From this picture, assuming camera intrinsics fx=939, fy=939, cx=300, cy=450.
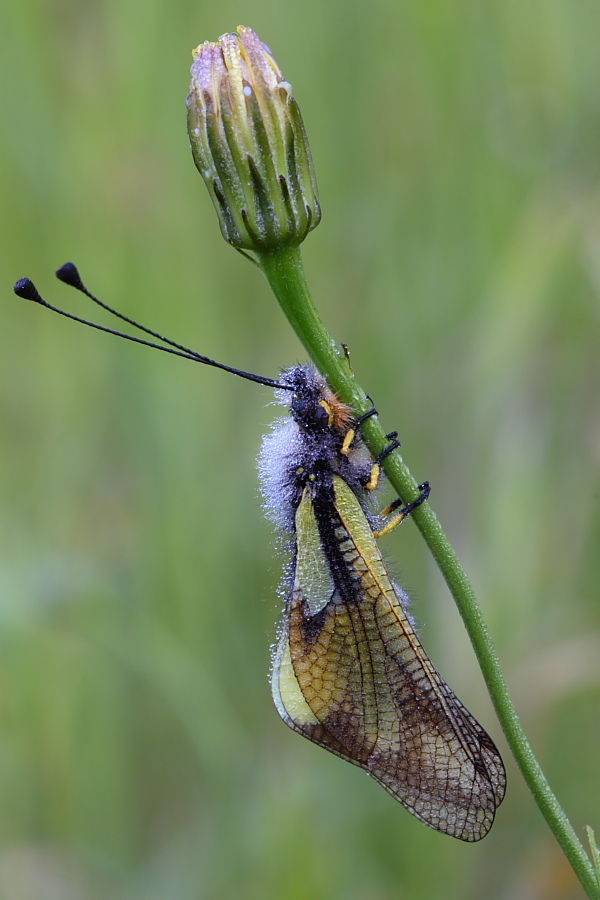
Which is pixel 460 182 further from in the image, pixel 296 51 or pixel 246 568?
pixel 246 568

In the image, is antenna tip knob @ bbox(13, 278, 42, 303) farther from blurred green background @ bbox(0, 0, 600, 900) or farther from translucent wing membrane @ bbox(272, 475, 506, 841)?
blurred green background @ bbox(0, 0, 600, 900)

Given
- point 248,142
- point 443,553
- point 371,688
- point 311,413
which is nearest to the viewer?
point 443,553

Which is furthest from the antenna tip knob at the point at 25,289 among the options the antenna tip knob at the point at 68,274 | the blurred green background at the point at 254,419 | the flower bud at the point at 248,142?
the blurred green background at the point at 254,419

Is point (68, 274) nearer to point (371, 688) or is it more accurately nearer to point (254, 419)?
point (371, 688)

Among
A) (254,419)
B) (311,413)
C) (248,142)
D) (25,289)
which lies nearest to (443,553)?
(248,142)

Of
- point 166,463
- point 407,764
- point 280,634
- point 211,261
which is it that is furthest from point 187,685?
point 211,261

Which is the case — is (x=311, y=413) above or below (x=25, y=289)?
below

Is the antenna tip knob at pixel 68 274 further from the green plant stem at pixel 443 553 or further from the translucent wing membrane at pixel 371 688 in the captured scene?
the translucent wing membrane at pixel 371 688
